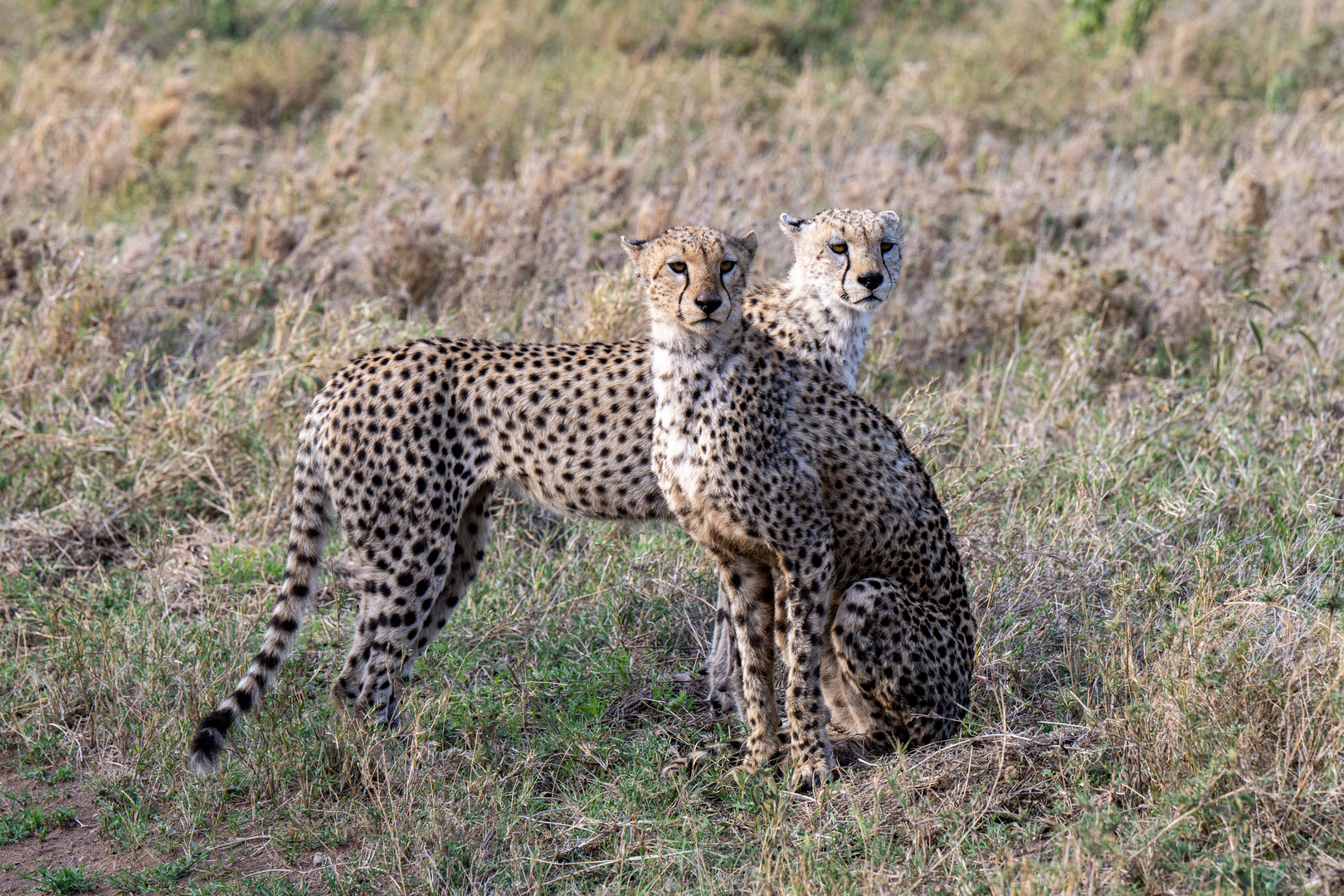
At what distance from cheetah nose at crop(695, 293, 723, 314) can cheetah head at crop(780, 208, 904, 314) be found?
0.76 meters

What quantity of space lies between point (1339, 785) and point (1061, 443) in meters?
2.25

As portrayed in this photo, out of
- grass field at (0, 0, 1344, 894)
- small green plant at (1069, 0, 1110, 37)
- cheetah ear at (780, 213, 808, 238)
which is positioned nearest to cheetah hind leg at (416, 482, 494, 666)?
grass field at (0, 0, 1344, 894)

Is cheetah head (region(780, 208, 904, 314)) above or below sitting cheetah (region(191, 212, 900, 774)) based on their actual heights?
above

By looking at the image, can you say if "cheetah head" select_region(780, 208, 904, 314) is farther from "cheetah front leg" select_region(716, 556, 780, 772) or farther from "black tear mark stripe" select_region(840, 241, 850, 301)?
"cheetah front leg" select_region(716, 556, 780, 772)

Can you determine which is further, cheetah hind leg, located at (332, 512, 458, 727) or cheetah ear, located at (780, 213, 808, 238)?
cheetah ear, located at (780, 213, 808, 238)

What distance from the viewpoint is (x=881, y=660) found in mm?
3223

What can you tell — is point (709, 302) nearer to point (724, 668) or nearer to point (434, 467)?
point (434, 467)

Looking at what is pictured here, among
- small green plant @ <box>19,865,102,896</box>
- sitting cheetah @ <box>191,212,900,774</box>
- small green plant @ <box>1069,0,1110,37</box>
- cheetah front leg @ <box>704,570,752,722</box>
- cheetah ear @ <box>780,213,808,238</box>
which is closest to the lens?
small green plant @ <box>19,865,102,896</box>

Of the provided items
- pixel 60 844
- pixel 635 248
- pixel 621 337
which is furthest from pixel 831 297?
pixel 60 844

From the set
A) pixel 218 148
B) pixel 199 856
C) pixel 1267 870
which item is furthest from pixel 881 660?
pixel 218 148

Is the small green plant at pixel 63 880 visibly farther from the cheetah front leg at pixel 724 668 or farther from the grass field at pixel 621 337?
the cheetah front leg at pixel 724 668

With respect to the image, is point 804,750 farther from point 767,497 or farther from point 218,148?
point 218,148

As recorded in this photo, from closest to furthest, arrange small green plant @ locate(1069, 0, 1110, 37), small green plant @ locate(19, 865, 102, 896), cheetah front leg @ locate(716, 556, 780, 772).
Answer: small green plant @ locate(19, 865, 102, 896) < cheetah front leg @ locate(716, 556, 780, 772) < small green plant @ locate(1069, 0, 1110, 37)

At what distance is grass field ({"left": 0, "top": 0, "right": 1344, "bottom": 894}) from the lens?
9.78ft
